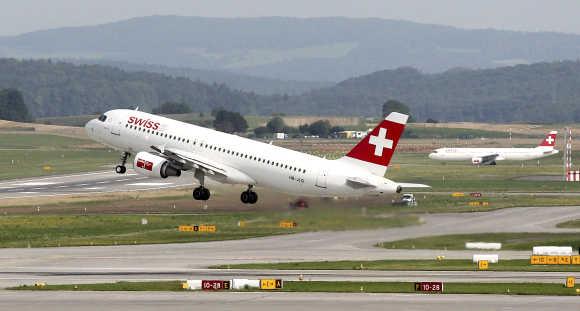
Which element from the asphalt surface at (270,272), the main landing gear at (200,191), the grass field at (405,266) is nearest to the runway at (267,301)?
the asphalt surface at (270,272)

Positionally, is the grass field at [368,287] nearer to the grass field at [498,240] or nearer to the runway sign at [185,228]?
the grass field at [498,240]

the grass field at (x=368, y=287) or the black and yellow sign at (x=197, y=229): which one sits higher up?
the black and yellow sign at (x=197, y=229)

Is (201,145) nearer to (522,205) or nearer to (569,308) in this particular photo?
(569,308)

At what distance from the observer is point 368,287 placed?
73188mm

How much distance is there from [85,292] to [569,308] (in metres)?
26.3

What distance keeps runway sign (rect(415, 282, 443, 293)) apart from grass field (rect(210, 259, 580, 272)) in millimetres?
13503

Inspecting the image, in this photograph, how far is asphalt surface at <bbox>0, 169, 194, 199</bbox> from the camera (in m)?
151

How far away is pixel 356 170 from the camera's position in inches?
3492

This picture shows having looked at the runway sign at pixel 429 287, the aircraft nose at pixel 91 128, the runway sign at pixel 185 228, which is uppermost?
the aircraft nose at pixel 91 128

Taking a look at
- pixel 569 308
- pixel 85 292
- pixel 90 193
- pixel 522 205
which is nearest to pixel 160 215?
pixel 90 193

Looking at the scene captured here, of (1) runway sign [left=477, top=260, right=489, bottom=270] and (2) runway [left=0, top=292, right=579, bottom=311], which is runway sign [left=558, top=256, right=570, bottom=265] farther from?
(2) runway [left=0, top=292, right=579, bottom=311]

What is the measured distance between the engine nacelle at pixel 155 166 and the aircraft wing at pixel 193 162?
750mm

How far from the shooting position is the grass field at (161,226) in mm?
94188

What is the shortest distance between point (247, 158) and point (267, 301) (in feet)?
A: 90.1
